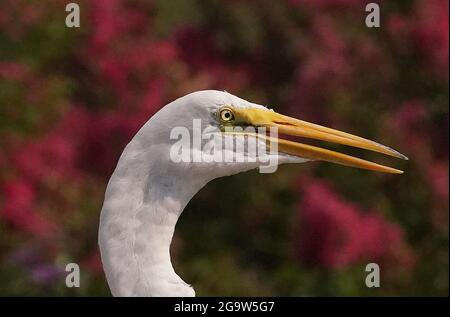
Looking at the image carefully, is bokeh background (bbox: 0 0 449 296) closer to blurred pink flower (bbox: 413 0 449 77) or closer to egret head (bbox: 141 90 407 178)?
blurred pink flower (bbox: 413 0 449 77)

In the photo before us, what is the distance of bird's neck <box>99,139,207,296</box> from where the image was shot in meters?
2.31

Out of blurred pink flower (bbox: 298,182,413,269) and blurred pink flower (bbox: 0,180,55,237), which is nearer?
blurred pink flower (bbox: 0,180,55,237)

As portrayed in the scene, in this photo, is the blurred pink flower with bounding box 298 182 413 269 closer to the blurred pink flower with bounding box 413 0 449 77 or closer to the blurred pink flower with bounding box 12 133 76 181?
the blurred pink flower with bounding box 413 0 449 77

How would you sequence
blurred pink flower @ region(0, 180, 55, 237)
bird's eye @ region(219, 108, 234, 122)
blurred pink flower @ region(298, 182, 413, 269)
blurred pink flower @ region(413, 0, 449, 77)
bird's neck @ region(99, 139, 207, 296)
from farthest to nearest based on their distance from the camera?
blurred pink flower @ region(413, 0, 449, 77), blurred pink flower @ region(298, 182, 413, 269), blurred pink flower @ region(0, 180, 55, 237), bird's eye @ region(219, 108, 234, 122), bird's neck @ region(99, 139, 207, 296)

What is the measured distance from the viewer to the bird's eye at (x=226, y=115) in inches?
95.4

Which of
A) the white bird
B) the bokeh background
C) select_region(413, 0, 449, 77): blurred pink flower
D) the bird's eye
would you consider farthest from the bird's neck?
select_region(413, 0, 449, 77): blurred pink flower

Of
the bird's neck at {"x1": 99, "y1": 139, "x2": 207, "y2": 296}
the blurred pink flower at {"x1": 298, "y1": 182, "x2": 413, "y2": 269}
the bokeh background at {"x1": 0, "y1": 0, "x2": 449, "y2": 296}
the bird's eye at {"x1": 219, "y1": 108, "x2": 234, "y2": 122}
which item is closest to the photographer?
the bird's neck at {"x1": 99, "y1": 139, "x2": 207, "y2": 296}

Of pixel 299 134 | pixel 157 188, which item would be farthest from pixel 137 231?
pixel 299 134

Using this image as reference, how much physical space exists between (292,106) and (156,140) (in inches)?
111

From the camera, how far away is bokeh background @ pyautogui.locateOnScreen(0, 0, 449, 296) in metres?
4.45

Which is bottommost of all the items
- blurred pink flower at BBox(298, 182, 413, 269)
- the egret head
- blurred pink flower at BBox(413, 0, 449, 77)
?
blurred pink flower at BBox(298, 182, 413, 269)

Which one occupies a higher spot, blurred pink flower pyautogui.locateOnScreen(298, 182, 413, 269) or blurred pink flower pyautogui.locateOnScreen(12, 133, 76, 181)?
blurred pink flower pyautogui.locateOnScreen(12, 133, 76, 181)
